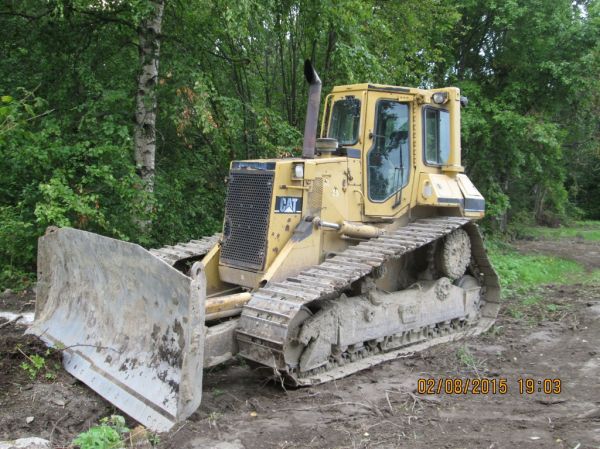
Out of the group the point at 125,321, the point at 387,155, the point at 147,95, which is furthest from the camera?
the point at 147,95

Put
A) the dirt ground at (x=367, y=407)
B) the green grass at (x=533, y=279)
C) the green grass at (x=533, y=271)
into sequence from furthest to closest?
the green grass at (x=533, y=271), the green grass at (x=533, y=279), the dirt ground at (x=367, y=407)

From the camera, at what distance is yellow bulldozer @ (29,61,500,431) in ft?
14.9

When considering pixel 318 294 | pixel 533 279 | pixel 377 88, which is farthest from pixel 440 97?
pixel 533 279

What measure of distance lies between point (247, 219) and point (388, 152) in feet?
6.71

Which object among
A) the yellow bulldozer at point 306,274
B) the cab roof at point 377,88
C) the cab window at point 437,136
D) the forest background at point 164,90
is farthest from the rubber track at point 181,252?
the cab window at point 437,136

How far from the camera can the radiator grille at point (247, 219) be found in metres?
5.85

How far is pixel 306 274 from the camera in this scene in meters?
5.58

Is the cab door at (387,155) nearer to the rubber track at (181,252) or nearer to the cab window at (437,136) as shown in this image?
the cab window at (437,136)

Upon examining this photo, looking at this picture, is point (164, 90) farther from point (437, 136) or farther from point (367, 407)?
point (367, 407)

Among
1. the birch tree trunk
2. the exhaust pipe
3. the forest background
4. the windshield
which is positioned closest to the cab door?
the windshield

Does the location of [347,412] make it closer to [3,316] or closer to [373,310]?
[373,310]

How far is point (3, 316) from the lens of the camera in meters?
6.61

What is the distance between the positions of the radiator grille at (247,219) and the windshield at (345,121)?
4.72 ft

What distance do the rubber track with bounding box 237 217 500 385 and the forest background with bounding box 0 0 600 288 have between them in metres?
2.75
